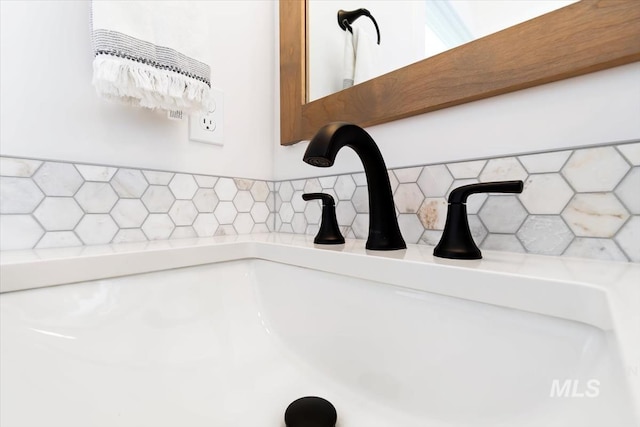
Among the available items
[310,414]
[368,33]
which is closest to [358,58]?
[368,33]

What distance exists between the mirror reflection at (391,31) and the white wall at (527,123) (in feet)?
0.41

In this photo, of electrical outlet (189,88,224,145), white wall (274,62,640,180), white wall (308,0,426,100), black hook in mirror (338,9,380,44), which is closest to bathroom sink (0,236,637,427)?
white wall (274,62,640,180)

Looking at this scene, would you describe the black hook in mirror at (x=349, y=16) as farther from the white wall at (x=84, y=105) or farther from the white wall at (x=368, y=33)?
the white wall at (x=84, y=105)

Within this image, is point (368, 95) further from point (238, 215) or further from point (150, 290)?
point (150, 290)

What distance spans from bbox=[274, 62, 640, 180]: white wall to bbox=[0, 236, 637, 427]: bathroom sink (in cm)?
21

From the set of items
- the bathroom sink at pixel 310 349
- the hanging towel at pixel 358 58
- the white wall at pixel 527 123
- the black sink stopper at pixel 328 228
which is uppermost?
the hanging towel at pixel 358 58

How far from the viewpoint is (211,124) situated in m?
0.78

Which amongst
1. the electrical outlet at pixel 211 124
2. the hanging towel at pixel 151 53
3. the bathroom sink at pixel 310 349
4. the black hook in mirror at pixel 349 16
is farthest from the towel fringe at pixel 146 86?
the black hook in mirror at pixel 349 16

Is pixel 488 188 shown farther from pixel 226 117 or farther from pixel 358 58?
pixel 226 117

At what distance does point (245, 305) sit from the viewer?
55 centimetres

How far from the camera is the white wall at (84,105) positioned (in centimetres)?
54

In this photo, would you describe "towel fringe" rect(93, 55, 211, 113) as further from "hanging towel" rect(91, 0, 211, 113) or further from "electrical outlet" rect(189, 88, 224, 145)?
"electrical outlet" rect(189, 88, 224, 145)

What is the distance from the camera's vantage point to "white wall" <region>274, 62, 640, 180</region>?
1.33 feet

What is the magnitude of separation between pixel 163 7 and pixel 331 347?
2.25 ft
